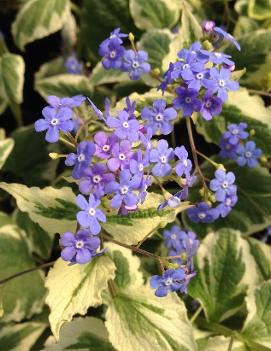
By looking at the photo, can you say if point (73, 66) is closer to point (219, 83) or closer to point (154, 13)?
point (154, 13)

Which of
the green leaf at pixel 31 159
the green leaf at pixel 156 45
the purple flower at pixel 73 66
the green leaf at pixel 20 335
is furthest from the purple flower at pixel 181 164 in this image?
the purple flower at pixel 73 66

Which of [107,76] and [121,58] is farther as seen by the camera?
[107,76]

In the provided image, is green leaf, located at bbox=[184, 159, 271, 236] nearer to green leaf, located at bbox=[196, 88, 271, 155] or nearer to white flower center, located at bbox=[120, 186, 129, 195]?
green leaf, located at bbox=[196, 88, 271, 155]

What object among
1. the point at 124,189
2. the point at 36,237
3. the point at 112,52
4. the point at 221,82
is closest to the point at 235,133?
the point at 221,82

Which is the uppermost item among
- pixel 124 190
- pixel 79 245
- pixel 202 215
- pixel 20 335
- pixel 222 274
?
pixel 124 190

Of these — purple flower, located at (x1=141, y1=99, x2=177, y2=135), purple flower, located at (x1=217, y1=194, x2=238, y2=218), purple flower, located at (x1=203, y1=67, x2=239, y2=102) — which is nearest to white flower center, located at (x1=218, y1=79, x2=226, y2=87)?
purple flower, located at (x1=203, y1=67, x2=239, y2=102)

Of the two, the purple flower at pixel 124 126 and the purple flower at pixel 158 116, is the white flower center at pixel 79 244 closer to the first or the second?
the purple flower at pixel 124 126

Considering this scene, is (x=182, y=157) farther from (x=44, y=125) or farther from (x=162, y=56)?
(x=162, y=56)
